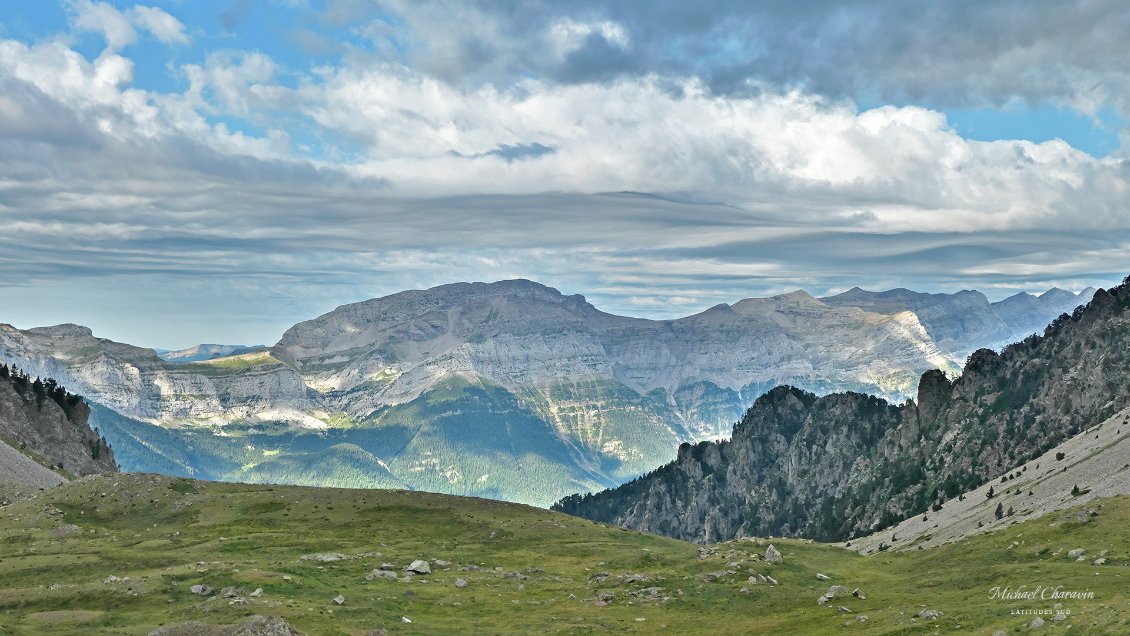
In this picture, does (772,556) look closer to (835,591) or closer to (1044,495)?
(835,591)

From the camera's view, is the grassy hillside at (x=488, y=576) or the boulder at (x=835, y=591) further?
the boulder at (x=835, y=591)

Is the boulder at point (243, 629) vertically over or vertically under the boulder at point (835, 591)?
over

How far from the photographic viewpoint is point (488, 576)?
117 meters

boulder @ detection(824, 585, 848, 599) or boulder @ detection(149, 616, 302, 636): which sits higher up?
boulder @ detection(149, 616, 302, 636)

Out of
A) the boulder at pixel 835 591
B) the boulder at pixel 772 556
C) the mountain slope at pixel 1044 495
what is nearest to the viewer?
the boulder at pixel 835 591

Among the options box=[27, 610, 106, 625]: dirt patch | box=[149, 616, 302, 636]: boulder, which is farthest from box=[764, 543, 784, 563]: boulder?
box=[27, 610, 106, 625]: dirt patch

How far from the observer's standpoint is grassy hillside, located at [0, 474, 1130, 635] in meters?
85.1

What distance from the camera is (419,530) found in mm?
152875

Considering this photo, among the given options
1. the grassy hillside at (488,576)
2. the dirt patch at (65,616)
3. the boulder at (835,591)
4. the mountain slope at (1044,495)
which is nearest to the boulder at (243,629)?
the grassy hillside at (488,576)

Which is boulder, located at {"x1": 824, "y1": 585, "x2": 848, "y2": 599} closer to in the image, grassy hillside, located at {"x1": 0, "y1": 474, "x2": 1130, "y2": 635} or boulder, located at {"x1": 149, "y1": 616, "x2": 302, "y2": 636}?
grassy hillside, located at {"x1": 0, "y1": 474, "x2": 1130, "y2": 635}

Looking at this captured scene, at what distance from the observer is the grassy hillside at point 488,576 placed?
85.1 metres

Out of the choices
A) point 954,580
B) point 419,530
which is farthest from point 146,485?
point 954,580

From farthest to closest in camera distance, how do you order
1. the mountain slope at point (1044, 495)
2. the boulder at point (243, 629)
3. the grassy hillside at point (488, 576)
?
1. the mountain slope at point (1044, 495)
2. the grassy hillside at point (488, 576)
3. the boulder at point (243, 629)

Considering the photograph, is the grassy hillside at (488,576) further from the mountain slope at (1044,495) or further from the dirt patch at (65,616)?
the mountain slope at (1044,495)
